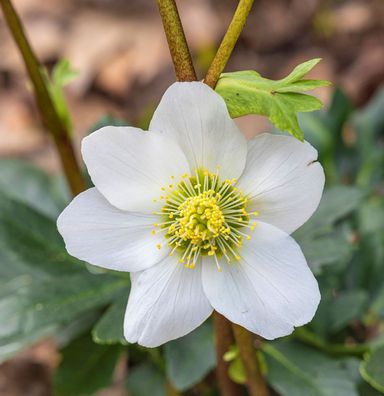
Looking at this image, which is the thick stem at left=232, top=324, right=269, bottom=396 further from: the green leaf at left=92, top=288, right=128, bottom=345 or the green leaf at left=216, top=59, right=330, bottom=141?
the green leaf at left=216, top=59, right=330, bottom=141

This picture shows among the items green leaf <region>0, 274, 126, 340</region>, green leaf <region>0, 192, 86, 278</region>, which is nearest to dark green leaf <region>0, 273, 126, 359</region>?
green leaf <region>0, 274, 126, 340</region>

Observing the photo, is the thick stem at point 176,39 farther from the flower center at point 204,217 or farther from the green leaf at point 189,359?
the green leaf at point 189,359

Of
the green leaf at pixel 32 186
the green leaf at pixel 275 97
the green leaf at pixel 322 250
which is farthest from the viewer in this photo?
the green leaf at pixel 32 186

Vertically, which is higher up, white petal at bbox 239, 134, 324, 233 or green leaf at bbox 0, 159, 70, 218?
white petal at bbox 239, 134, 324, 233

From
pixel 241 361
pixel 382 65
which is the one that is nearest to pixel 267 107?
pixel 241 361

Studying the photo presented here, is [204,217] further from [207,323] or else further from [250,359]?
[207,323]

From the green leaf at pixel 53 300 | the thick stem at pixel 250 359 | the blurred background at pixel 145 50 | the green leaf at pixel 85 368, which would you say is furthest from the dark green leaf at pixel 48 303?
the blurred background at pixel 145 50

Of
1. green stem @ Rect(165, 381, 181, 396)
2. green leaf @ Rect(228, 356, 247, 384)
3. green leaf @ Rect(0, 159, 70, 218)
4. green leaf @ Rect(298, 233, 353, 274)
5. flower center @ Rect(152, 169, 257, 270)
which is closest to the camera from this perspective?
flower center @ Rect(152, 169, 257, 270)

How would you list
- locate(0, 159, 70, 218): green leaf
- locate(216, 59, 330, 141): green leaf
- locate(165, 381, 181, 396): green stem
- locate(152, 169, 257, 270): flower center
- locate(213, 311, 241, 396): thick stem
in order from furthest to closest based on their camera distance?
locate(0, 159, 70, 218): green leaf < locate(165, 381, 181, 396): green stem < locate(213, 311, 241, 396): thick stem < locate(152, 169, 257, 270): flower center < locate(216, 59, 330, 141): green leaf
